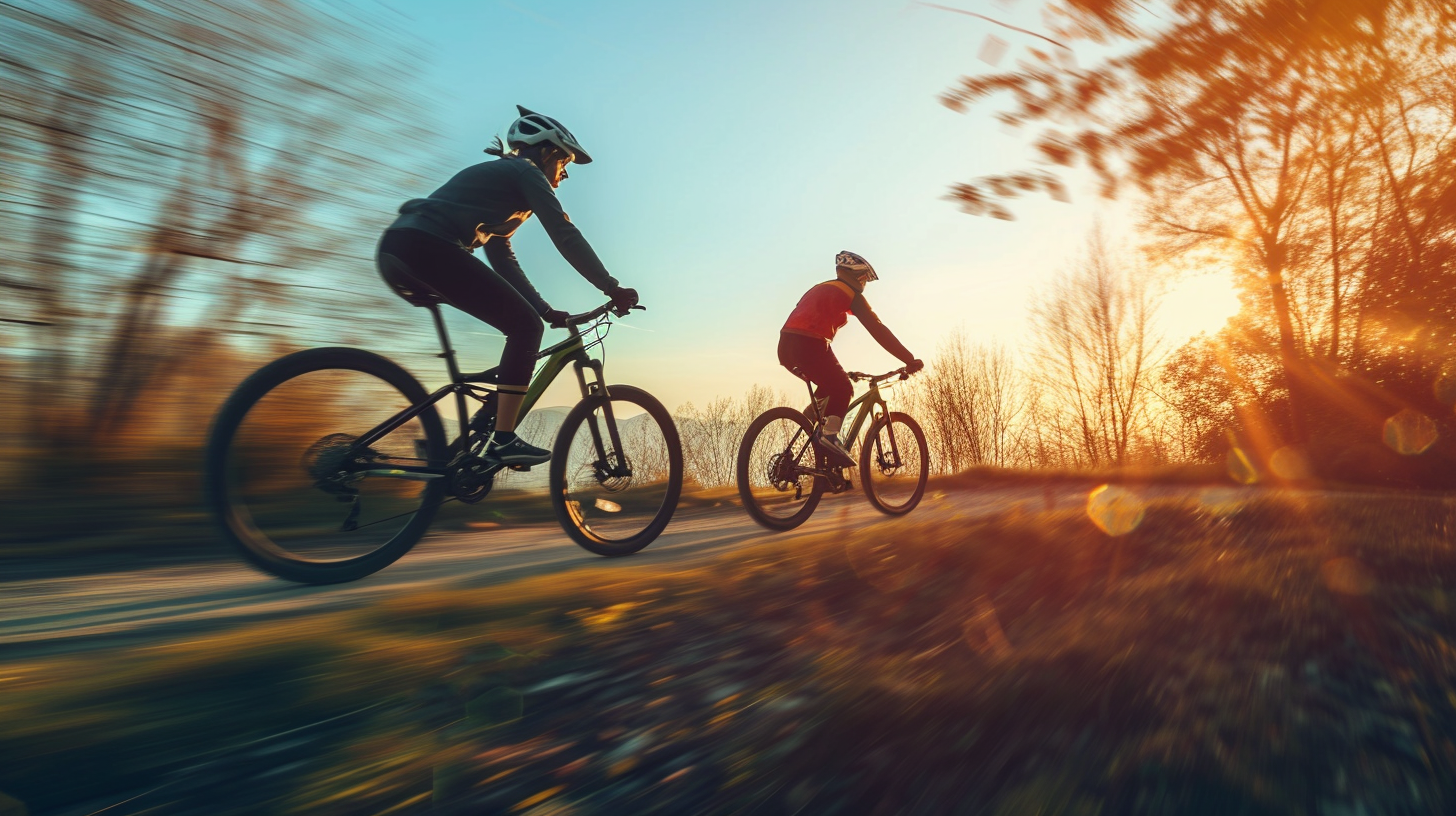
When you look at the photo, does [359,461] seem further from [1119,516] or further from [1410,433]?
[1410,433]

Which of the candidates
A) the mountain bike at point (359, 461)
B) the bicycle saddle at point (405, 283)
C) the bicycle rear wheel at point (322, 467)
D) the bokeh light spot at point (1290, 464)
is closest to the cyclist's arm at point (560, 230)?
the mountain bike at point (359, 461)

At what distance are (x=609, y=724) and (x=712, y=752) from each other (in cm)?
23

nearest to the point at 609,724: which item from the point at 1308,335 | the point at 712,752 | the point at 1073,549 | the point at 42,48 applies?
the point at 712,752

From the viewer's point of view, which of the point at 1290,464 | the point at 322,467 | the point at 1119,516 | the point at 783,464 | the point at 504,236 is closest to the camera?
the point at 322,467

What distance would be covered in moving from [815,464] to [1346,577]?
4.47 meters

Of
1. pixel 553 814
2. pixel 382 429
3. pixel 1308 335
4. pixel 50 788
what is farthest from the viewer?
pixel 1308 335

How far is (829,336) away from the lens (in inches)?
262

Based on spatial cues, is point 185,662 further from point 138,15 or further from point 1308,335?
point 1308,335

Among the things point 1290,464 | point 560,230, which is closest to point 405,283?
point 560,230

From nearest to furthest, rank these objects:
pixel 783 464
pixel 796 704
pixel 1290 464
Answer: pixel 796 704 < pixel 783 464 < pixel 1290 464

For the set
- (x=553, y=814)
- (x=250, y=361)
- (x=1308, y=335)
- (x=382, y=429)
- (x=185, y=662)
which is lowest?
(x=553, y=814)

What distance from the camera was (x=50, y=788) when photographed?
4.07 feet

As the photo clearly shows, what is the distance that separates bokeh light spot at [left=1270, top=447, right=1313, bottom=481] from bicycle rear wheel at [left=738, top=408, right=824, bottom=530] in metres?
9.08

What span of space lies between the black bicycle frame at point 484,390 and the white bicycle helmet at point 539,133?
0.96 meters
